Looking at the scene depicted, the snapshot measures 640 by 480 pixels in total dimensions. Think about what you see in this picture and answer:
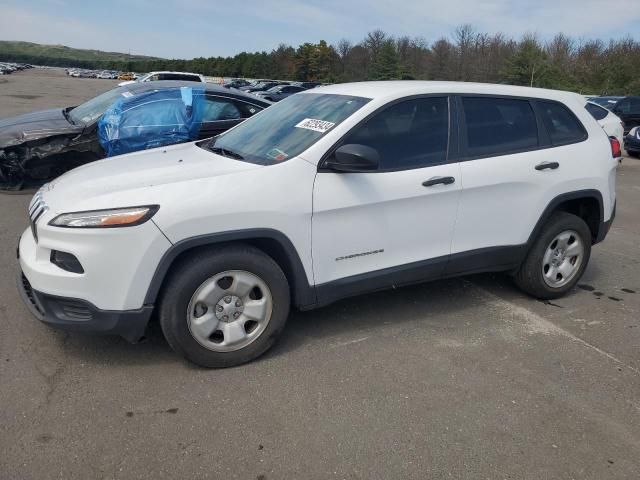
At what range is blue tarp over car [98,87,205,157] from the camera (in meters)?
6.63

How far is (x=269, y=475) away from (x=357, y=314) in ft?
5.96

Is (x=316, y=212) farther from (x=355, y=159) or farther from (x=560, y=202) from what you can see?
(x=560, y=202)

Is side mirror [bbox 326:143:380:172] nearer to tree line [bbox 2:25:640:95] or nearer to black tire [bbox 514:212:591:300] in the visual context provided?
black tire [bbox 514:212:591:300]

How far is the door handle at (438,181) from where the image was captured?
3.62 m

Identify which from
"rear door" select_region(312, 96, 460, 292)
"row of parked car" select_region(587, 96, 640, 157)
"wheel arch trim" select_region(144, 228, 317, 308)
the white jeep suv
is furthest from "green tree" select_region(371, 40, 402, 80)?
→ "wheel arch trim" select_region(144, 228, 317, 308)

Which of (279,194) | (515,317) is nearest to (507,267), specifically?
(515,317)

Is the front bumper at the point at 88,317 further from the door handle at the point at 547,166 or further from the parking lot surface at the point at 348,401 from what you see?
the door handle at the point at 547,166

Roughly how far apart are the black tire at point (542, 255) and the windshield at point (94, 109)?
5.71 meters

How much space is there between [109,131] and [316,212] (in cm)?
446

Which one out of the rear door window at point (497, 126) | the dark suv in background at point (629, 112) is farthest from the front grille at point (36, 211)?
the dark suv in background at point (629, 112)

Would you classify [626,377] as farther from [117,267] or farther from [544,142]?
[117,267]

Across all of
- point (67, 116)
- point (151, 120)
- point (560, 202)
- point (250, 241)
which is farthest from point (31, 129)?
point (560, 202)

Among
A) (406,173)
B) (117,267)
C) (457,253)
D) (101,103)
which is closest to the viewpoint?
(117,267)

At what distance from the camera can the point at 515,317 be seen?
4160mm
